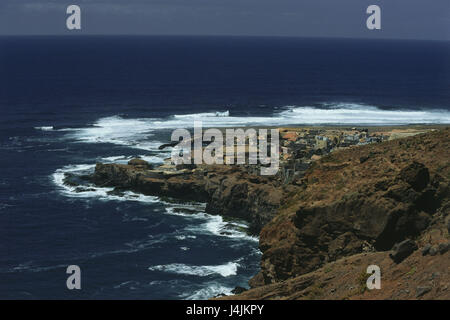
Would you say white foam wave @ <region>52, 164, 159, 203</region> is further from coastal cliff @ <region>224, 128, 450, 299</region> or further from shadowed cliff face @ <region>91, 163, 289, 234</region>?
coastal cliff @ <region>224, 128, 450, 299</region>

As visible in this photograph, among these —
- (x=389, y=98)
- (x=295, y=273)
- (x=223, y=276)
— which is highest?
(x=389, y=98)

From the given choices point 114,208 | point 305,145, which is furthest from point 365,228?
point 305,145

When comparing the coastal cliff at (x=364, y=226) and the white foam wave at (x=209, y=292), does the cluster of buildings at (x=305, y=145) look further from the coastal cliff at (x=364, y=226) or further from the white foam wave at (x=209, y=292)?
the coastal cliff at (x=364, y=226)

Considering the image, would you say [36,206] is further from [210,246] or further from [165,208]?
[210,246]

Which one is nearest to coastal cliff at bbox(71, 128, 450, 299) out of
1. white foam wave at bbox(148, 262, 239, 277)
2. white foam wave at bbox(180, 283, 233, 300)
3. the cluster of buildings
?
white foam wave at bbox(180, 283, 233, 300)

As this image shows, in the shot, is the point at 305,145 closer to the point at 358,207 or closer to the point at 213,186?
the point at 213,186
